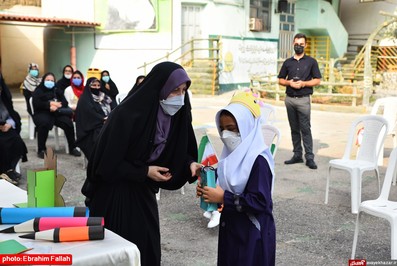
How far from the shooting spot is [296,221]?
4.43 metres

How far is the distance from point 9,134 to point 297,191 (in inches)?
140

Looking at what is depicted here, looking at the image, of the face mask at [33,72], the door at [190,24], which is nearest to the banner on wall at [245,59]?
the door at [190,24]

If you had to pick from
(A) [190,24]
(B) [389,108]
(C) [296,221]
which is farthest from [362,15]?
(C) [296,221]

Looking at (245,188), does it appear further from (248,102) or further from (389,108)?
(389,108)

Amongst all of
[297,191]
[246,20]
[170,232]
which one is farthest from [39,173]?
[246,20]

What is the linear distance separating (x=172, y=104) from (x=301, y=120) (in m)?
4.25

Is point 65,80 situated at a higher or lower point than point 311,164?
higher

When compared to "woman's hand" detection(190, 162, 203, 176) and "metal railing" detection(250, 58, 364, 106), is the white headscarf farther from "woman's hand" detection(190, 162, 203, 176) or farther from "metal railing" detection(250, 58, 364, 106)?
"metal railing" detection(250, 58, 364, 106)

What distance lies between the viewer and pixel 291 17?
20.6 metres

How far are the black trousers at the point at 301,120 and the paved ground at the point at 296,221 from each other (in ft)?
1.12

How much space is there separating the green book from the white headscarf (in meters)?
1.02

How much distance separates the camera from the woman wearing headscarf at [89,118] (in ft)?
19.4

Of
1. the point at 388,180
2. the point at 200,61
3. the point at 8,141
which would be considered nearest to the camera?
the point at 388,180

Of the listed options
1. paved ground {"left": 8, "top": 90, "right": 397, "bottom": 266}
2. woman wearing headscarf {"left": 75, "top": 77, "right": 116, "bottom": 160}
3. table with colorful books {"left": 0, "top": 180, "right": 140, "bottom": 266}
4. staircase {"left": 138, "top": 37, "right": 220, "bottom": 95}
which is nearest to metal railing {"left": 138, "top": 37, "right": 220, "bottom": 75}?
staircase {"left": 138, "top": 37, "right": 220, "bottom": 95}
